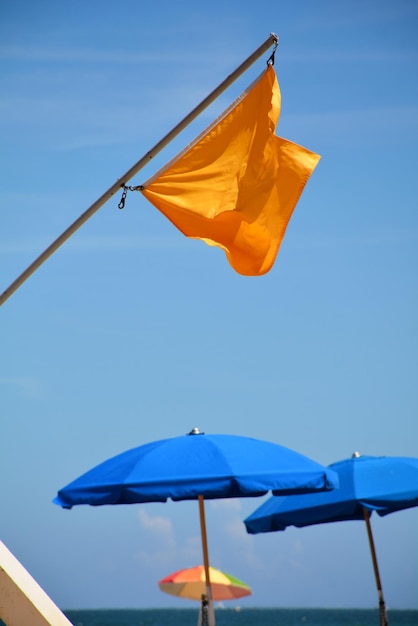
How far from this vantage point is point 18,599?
3.02m

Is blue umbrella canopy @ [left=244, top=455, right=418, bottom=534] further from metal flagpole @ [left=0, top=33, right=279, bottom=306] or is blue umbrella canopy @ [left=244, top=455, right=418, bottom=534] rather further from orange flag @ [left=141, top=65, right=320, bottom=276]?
metal flagpole @ [left=0, top=33, right=279, bottom=306]

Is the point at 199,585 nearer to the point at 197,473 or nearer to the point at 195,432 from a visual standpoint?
the point at 195,432

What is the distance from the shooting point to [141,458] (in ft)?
27.5

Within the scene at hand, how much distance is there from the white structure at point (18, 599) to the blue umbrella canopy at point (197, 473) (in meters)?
4.78

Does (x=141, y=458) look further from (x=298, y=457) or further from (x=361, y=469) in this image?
(x=361, y=469)

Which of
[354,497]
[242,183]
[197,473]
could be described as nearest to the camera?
[242,183]

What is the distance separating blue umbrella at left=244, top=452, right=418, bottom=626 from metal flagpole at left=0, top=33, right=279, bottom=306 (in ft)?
16.4

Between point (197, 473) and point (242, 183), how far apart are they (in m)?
2.65

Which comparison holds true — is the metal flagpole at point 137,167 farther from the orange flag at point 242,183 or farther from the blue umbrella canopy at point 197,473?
the blue umbrella canopy at point 197,473

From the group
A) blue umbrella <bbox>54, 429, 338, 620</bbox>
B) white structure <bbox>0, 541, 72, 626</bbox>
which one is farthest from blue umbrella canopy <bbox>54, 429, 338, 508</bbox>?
white structure <bbox>0, 541, 72, 626</bbox>

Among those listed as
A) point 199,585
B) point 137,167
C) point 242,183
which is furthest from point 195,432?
point 199,585

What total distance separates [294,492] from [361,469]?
64.0 inches

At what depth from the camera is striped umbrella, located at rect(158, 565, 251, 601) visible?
2048 cm

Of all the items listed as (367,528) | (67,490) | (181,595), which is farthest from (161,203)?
(181,595)
